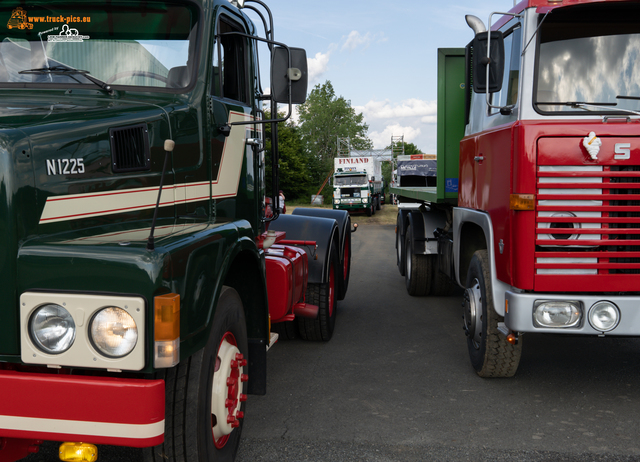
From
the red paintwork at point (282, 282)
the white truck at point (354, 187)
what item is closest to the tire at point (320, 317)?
the red paintwork at point (282, 282)

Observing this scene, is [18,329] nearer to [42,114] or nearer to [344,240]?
[42,114]

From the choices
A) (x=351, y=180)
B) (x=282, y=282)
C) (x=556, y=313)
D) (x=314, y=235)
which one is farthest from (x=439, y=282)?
(x=351, y=180)

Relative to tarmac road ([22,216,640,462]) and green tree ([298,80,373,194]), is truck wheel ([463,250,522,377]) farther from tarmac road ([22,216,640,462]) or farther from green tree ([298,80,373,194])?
green tree ([298,80,373,194])

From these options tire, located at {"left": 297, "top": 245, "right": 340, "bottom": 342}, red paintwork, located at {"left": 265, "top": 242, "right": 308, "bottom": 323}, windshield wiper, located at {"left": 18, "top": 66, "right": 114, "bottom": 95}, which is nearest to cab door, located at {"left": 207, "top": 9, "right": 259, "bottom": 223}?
red paintwork, located at {"left": 265, "top": 242, "right": 308, "bottom": 323}

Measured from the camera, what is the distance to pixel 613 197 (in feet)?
12.5

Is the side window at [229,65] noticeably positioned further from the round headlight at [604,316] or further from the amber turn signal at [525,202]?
the round headlight at [604,316]

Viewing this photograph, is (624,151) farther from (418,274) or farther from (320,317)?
(418,274)

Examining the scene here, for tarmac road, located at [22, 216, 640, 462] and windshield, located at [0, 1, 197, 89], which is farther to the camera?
tarmac road, located at [22, 216, 640, 462]

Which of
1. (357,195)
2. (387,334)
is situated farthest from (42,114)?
(357,195)

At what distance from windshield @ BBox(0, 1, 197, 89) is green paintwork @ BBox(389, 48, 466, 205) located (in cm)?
361

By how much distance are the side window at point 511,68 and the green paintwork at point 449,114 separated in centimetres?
174

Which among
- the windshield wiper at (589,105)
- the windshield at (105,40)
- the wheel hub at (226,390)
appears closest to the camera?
the wheel hub at (226,390)

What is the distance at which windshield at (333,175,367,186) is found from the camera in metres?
33.5

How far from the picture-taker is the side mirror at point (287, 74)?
11.8ft
